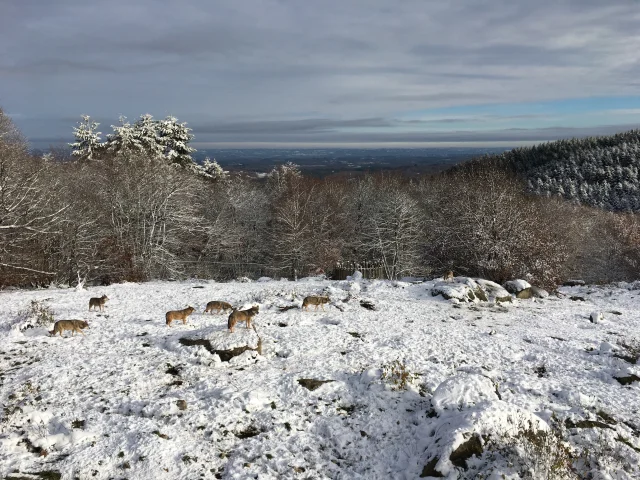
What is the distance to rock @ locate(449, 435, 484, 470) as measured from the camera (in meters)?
6.15

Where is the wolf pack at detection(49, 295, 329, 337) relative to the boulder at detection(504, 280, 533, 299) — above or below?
→ above

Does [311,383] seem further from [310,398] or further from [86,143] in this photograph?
[86,143]

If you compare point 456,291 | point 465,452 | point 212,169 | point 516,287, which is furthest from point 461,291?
point 212,169

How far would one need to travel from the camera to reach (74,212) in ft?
78.8

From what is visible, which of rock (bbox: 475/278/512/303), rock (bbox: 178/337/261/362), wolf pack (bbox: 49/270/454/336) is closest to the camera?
rock (bbox: 178/337/261/362)

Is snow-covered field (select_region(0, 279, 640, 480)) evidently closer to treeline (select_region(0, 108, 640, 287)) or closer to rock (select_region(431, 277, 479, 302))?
rock (select_region(431, 277, 479, 302))

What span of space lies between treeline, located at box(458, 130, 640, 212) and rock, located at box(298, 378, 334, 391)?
78072mm

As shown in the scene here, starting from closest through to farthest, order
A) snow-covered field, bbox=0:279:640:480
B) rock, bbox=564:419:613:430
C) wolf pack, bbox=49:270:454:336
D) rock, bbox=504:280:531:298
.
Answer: snow-covered field, bbox=0:279:640:480
rock, bbox=564:419:613:430
wolf pack, bbox=49:270:454:336
rock, bbox=504:280:531:298

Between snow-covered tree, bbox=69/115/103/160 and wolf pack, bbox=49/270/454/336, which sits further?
snow-covered tree, bbox=69/115/103/160

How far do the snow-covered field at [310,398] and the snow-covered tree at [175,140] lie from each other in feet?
99.2

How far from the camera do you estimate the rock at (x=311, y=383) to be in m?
8.61

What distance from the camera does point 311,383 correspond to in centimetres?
872

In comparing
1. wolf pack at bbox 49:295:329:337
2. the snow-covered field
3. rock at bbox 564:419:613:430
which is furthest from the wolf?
rock at bbox 564:419:613:430

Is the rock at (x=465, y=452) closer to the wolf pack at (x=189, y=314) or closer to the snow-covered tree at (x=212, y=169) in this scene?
the wolf pack at (x=189, y=314)
